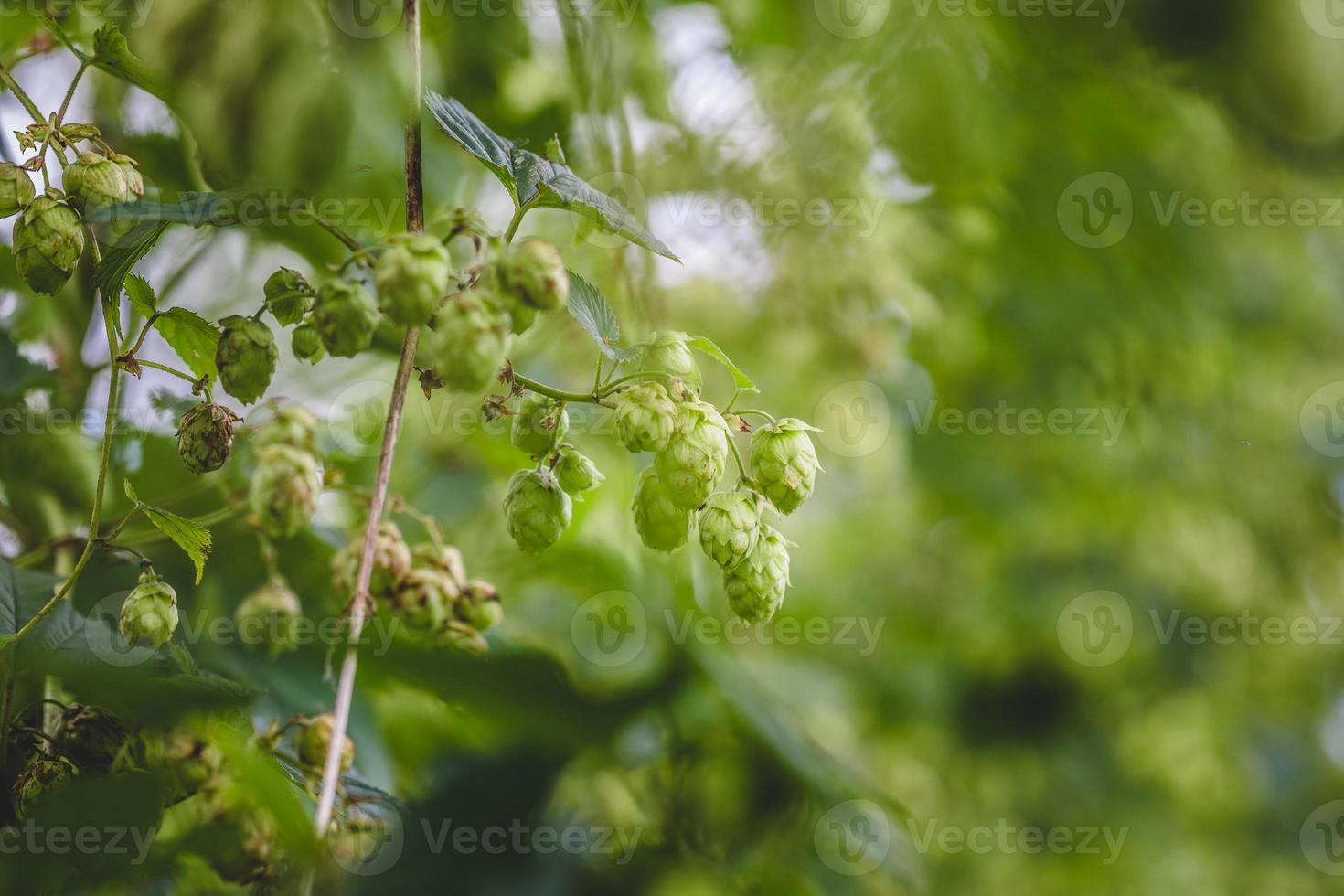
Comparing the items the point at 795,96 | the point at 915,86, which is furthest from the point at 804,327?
the point at 915,86

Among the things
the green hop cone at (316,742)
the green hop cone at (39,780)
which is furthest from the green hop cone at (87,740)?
the green hop cone at (316,742)

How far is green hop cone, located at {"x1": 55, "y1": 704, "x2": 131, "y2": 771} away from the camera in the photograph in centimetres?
65

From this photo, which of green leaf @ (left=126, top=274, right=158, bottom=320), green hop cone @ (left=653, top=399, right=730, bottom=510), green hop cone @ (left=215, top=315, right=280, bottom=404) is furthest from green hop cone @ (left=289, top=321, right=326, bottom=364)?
green hop cone @ (left=653, top=399, right=730, bottom=510)

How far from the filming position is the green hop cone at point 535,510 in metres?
0.72

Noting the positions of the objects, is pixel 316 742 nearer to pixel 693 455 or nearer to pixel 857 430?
pixel 693 455

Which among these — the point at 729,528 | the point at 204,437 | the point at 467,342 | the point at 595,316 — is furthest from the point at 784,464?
the point at 204,437

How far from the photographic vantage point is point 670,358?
0.69 m

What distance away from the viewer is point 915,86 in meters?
1.11

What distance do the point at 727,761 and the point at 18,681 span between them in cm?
86

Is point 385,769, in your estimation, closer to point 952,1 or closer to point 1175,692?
point 952,1

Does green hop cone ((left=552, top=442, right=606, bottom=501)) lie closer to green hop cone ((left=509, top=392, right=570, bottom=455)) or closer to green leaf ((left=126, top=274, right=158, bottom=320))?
green hop cone ((left=509, top=392, right=570, bottom=455))

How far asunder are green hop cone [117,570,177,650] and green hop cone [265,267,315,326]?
20 cm

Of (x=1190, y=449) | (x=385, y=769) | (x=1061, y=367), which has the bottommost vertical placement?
(x=1190, y=449)

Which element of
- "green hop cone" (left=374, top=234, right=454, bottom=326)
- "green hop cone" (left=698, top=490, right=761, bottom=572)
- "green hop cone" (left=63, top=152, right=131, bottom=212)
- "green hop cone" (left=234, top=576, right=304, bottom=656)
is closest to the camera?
"green hop cone" (left=374, top=234, right=454, bottom=326)
